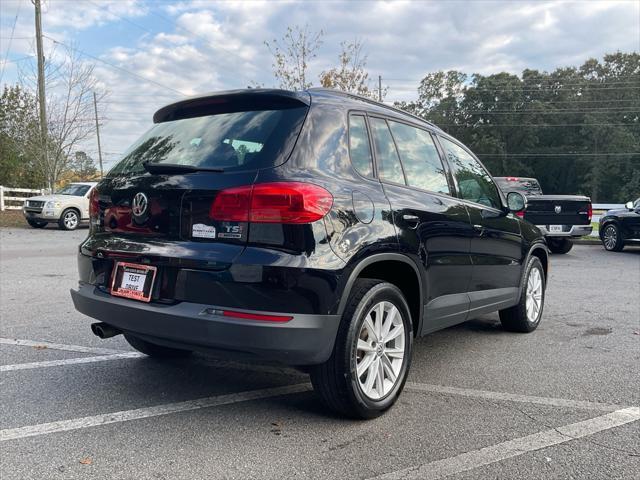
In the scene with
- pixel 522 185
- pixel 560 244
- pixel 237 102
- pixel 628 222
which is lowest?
pixel 560 244

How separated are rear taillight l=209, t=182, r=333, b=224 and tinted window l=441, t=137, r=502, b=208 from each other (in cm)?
203

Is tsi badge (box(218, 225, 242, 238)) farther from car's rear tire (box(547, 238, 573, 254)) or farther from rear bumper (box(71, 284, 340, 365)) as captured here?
car's rear tire (box(547, 238, 573, 254))

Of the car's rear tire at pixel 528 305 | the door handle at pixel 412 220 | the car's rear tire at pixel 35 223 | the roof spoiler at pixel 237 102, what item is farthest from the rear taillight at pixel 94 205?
the car's rear tire at pixel 35 223

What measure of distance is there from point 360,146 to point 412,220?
59 centimetres

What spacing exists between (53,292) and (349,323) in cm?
550

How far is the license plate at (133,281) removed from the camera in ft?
10.2

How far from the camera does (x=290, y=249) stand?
2.86 m

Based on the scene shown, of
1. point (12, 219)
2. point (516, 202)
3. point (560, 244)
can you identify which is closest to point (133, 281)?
point (516, 202)

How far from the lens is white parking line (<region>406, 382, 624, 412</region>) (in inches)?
140

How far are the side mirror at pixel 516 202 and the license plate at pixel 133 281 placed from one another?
3531 mm

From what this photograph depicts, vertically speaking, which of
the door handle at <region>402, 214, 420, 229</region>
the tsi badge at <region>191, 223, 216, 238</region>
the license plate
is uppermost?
the door handle at <region>402, 214, 420, 229</region>

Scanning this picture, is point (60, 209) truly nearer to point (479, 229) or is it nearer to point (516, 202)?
point (516, 202)

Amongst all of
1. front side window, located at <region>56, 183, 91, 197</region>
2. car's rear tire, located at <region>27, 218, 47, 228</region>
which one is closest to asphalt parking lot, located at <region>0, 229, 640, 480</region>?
front side window, located at <region>56, 183, 91, 197</region>

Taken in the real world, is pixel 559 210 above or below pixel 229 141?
below
